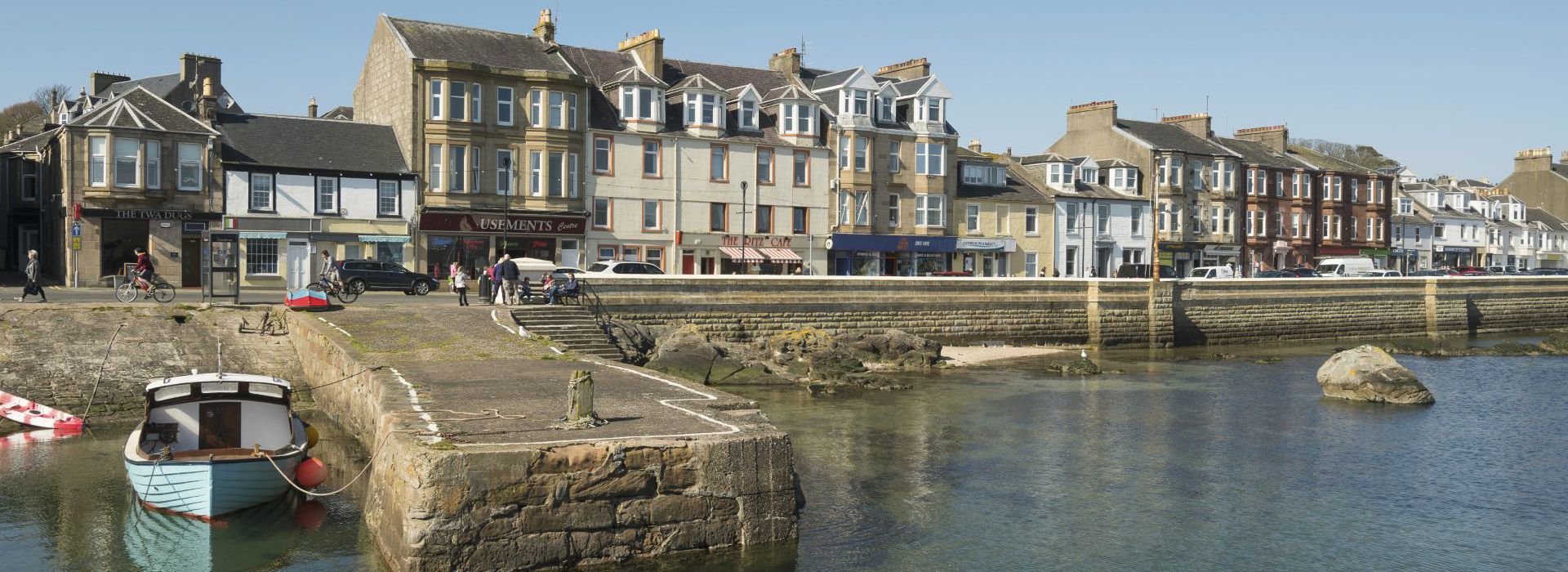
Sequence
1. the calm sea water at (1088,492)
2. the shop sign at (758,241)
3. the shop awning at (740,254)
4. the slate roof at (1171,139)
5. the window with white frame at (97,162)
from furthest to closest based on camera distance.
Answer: the slate roof at (1171,139)
the shop sign at (758,241)
the shop awning at (740,254)
the window with white frame at (97,162)
the calm sea water at (1088,492)

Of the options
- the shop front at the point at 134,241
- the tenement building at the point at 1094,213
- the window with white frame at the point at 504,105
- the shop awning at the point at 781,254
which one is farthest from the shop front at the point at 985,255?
the shop front at the point at 134,241

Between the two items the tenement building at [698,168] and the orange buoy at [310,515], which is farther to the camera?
the tenement building at [698,168]

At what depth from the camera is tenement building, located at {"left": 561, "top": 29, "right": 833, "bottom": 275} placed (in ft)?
171

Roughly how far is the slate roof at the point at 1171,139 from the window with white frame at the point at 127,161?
51203 millimetres

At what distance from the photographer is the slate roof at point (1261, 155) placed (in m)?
75.6

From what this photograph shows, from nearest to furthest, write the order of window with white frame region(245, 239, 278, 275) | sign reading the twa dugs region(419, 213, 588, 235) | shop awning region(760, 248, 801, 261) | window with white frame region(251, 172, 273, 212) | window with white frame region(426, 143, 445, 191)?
window with white frame region(245, 239, 278, 275), window with white frame region(251, 172, 273, 212), sign reading the twa dugs region(419, 213, 588, 235), window with white frame region(426, 143, 445, 191), shop awning region(760, 248, 801, 261)

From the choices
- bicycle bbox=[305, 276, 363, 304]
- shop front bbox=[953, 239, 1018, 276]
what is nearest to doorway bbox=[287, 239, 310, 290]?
bicycle bbox=[305, 276, 363, 304]

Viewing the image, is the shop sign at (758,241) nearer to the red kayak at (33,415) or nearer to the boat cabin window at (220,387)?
the red kayak at (33,415)

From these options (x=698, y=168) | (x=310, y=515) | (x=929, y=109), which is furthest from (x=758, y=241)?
(x=310, y=515)

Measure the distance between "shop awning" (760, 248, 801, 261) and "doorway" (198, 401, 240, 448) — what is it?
1436 inches

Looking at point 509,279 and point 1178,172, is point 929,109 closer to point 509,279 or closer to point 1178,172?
point 1178,172

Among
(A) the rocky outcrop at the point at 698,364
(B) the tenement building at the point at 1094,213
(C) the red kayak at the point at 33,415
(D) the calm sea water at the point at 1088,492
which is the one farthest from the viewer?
(B) the tenement building at the point at 1094,213

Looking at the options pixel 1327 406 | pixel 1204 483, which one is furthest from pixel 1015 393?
pixel 1204 483

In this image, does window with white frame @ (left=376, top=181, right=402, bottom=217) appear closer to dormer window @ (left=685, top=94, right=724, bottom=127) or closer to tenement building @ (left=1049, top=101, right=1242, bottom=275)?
dormer window @ (left=685, top=94, right=724, bottom=127)
